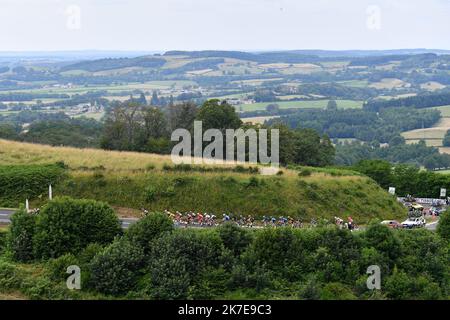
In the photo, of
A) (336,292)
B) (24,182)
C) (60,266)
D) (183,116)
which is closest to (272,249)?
(336,292)

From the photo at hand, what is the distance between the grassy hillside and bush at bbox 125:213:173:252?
32.9 feet

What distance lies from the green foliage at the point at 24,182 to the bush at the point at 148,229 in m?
14.2

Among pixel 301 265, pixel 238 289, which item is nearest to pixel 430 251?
pixel 301 265

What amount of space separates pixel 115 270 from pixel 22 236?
6.36 metres

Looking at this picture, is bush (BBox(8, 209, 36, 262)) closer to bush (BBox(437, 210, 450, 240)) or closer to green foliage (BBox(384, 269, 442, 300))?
green foliage (BBox(384, 269, 442, 300))

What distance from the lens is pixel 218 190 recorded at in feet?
135

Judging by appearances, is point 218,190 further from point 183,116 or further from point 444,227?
point 183,116

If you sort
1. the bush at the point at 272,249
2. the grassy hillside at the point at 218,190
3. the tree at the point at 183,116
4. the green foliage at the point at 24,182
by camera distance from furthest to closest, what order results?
the tree at the point at 183,116 < the green foliage at the point at 24,182 < the grassy hillside at the point at 218,190 < the bush at the point at 272,249

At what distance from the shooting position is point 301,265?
91.6 feet

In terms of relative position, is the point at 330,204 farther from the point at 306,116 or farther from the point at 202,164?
the point at 306,116

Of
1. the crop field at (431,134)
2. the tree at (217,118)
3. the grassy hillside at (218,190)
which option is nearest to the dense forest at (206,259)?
the grassy hillside at (218,190)

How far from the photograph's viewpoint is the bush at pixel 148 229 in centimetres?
2872

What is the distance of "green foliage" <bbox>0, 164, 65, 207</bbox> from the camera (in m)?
40.7

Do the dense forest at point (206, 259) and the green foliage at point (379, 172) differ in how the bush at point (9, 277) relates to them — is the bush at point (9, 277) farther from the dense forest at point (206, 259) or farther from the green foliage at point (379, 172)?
the green foliage at point (379, 172)
